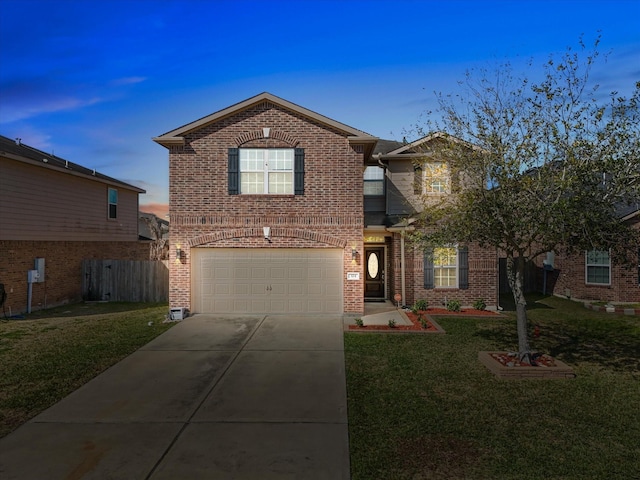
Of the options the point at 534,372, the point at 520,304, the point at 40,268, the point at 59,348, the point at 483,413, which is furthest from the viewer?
the point at 40,268

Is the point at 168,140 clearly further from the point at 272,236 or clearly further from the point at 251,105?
the point at 272,236

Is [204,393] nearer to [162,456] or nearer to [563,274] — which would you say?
[162,456]

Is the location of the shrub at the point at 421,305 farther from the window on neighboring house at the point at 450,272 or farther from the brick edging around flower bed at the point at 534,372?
the brick edging around flower bed at the point at 534,372

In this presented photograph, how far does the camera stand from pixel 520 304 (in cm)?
882

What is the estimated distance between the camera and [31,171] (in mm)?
16531

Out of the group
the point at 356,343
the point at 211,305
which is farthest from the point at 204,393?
the point at 211,305

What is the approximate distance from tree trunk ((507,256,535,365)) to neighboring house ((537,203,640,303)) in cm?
810

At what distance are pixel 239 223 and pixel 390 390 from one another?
327 inches

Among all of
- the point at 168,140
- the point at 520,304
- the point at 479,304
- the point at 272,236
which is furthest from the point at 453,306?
the point at 168,140

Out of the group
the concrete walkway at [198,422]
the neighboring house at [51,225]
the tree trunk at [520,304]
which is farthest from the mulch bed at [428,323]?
the neighboring house at [51,225]

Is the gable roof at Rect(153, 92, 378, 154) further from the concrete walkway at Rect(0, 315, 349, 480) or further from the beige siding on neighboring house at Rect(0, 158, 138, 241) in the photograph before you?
the concrete walkway at Rect(0, 315, 349, 480)

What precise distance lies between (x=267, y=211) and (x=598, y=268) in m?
13.8

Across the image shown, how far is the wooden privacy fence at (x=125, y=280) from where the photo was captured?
59.1 feet

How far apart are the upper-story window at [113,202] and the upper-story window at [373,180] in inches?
518
